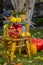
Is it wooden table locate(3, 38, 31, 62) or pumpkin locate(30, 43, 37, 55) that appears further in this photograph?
pumpkin locate(30, 43, 37, 55)

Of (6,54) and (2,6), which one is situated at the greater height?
(6,54)

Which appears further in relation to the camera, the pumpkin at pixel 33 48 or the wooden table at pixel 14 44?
the pumpkin at pixel 33 48

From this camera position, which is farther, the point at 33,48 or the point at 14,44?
the point at 33,48

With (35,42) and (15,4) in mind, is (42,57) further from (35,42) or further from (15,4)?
(15,4)

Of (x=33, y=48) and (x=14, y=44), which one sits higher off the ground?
(x=14, y=44)

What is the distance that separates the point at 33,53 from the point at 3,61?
1126 mm

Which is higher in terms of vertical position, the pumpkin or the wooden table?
the wooden table

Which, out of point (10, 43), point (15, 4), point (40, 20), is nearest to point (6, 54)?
point (10, 43)

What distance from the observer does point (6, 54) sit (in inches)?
289

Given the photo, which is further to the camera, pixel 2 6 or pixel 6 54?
pixel 2 6

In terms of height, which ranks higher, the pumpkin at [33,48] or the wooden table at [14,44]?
the wooden table at [14,44]

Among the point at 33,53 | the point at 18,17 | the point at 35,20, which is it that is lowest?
the point at 35,20

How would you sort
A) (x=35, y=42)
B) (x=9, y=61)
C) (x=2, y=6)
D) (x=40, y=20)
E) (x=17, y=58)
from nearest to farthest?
(x=9, y=61), (x=17, y=58), (x=35, y=42), (x=40, y=20), (x=2, y=6)

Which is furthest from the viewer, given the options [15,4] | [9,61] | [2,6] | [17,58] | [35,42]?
[2,6]
